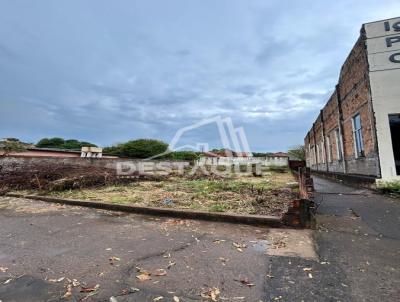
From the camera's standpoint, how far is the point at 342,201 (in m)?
7.38

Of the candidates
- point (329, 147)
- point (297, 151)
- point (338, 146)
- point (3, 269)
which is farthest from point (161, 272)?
point (297, 151)

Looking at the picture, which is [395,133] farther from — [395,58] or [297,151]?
[297,151]

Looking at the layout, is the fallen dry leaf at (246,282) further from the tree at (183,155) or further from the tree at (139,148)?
the tree at (139,148)

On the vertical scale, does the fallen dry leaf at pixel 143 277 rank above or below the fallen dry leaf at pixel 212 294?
above

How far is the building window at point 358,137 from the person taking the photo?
36.5ft

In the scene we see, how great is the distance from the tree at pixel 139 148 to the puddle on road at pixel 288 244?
3744 cm

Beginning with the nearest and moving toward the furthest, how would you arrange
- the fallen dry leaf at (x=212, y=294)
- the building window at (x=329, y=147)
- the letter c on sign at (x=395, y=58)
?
the fallen dry leaf at (x=212, y=294) < the letter c on sign at (x=395, y=58) < the building window at (x=329, y=147)

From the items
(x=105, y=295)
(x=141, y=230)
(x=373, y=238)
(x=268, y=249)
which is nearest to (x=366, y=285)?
(x=268, y=249)

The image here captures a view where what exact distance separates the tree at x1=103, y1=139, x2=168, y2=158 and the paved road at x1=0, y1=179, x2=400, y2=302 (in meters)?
36.2

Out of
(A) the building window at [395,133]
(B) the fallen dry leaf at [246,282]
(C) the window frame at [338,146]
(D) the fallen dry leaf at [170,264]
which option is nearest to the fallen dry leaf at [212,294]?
(B) the fallen dry leaf at [246,282]

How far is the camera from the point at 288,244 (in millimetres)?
3682

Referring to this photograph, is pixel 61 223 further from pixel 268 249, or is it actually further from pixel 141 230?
pixel 268 249

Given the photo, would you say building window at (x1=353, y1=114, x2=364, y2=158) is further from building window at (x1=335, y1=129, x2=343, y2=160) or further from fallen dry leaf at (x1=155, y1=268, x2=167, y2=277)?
fallen dry leaf at (x1=155, y1=268, x2=167, y2=277)

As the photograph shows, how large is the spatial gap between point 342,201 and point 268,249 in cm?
499
